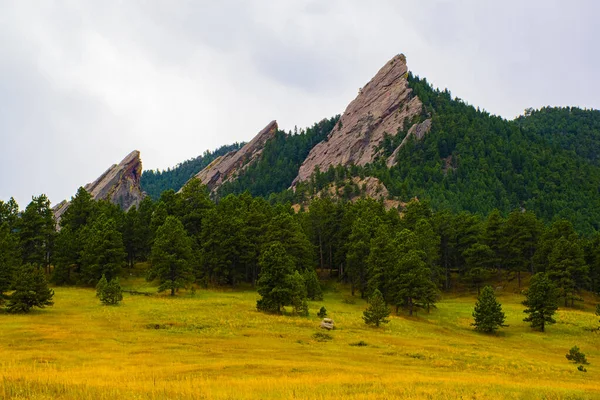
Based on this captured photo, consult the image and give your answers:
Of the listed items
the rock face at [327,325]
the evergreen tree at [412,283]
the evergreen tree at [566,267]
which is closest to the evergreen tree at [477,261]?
the evergreen tree at [566,267]

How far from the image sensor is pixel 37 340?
34781 millimetres

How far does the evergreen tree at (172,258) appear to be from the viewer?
65.6 metres

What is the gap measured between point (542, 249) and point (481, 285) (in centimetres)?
1339

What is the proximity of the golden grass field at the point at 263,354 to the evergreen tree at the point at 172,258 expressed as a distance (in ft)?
9.57

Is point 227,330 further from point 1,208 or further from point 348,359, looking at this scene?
point 1,208

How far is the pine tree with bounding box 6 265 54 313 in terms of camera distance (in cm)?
4769

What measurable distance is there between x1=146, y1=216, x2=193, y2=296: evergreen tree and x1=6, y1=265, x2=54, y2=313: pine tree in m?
17.2

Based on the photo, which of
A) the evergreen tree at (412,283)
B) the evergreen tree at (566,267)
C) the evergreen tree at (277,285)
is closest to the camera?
the evergreen tree at (277,285)

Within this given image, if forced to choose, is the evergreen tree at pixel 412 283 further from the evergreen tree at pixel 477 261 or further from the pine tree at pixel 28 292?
the pine tree at pixel 28 292

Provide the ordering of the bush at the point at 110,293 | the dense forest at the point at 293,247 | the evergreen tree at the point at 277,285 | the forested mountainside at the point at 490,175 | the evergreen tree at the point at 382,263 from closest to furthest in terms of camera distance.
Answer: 1. the bush at the point at 110,293
2. the evergreen tree at the point at 277,285
3. the dense forest at the point at 293,247
4. the evergreen tree at the point at 382,263
5. the forested mountainside at the point at 490,175

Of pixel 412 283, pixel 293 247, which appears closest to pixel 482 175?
pixel 293 247

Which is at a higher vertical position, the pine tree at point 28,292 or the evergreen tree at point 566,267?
the evergreen tree at point 566,267

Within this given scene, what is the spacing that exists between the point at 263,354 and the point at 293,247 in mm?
45202

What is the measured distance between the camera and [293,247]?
78500 millimetres
